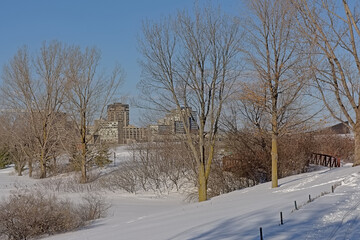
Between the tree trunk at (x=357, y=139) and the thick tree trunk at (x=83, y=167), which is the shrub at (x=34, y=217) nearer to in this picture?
the tree trunk at (x=357, y=139)

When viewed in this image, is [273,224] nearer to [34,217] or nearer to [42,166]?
[34,217]

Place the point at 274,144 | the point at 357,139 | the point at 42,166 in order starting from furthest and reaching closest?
1. the point at 42,166
2. the point at 357,139
3. the point at 274,144

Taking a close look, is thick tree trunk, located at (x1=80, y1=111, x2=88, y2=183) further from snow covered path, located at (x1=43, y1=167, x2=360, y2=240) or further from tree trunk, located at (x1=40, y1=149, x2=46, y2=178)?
snow covered path, located at (x1=43, y1=167, x2=360, y2=240)

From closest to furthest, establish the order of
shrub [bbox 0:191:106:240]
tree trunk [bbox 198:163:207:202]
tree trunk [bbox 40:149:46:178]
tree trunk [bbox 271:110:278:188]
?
shrub [bbox 0:191:106:240]
tree trunk [bbox 271:110:278:188]
tree trunk [bbox 198:163:207:202]
tree trunk [bbox 40:149:46:178]

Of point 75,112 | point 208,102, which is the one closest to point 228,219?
point 208,102

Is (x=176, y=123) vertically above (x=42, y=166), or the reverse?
(x=176, y=123)

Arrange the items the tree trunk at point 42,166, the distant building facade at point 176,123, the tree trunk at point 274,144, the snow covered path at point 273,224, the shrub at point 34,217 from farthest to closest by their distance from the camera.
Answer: the tree trunk at point 42,166, the distant building facade at point 176,123, the tree trunk at point 274,144, the shrub at point 34,217, the snow covered path at point 273,224

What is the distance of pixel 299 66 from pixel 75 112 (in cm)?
2139

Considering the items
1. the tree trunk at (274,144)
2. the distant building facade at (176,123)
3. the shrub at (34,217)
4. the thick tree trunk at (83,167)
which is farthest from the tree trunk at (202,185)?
the thick tree trunk at (83,167)

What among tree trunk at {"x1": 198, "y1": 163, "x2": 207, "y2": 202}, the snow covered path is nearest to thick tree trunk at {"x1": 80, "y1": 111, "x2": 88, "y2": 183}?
tree trunk at {"x1": 198, "y1": 163, "x2": 207, "y2": 202}

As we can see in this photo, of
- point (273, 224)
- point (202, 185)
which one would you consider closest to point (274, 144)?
point (202, 185)

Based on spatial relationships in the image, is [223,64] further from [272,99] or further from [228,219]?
[228,219]

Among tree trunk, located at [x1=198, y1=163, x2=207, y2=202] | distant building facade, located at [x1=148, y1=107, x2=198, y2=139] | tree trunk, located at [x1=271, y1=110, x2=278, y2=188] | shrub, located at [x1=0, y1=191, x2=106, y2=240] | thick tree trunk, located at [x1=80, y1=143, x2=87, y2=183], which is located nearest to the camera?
shrub, located at [x1=0, y1=191, x2=106, y2=240]

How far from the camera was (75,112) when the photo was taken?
34312mm
